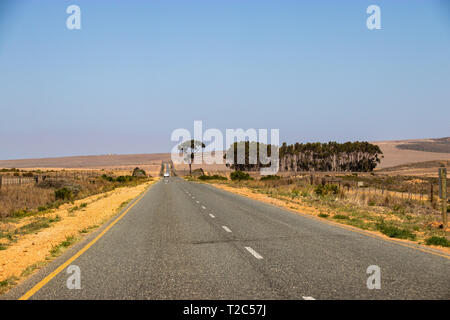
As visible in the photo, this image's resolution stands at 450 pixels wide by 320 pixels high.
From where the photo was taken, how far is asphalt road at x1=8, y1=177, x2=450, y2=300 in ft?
20.0

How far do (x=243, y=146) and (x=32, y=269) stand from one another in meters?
137

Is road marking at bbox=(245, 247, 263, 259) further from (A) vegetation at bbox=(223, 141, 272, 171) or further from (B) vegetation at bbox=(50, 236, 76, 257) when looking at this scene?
(A) vegetation at bbox=(223, 141, 272, 171)

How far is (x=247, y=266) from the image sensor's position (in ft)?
25.6

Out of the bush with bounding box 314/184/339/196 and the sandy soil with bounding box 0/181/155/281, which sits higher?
the sandy soil with bounding box 0/181/155/281

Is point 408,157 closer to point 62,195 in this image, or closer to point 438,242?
point 62,195

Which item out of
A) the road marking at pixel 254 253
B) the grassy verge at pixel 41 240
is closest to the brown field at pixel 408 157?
the grassy verge at pixel 41 240

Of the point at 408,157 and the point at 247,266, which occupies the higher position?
the point at 408,157

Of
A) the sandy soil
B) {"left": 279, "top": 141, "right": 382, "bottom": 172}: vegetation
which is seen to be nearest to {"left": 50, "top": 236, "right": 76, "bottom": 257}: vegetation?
the sandy soil

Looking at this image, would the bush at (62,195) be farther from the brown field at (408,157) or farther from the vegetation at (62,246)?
the brown field at (408,157)

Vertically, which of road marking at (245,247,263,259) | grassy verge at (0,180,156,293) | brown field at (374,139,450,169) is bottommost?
grassy verge at (0,180,156,293)

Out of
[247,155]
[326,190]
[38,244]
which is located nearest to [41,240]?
[38,244]
